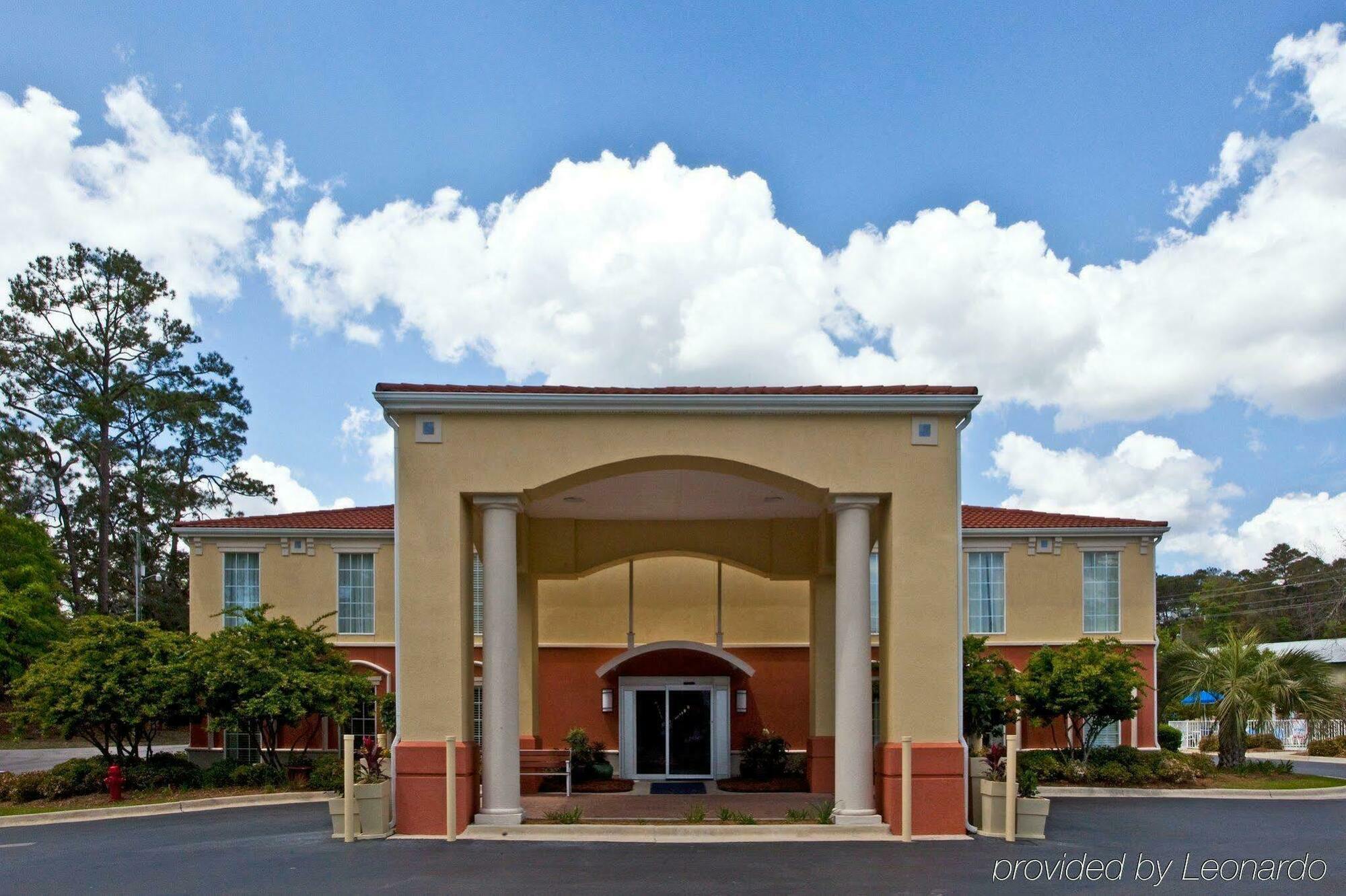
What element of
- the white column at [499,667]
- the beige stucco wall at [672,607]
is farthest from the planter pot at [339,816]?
the beige stucco wall at [672,607]

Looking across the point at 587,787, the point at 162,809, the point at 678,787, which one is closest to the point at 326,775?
the point at 162,809

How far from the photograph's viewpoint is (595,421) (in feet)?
46.1

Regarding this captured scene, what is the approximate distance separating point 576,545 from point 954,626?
8429 millimetres

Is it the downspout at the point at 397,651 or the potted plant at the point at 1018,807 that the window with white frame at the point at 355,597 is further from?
the potted plant at the point at 1018,807

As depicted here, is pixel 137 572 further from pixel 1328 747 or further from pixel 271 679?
pixel 1328 747

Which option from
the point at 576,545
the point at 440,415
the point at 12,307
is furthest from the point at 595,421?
the point at 12,307

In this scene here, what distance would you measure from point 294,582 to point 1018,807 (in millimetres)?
16376

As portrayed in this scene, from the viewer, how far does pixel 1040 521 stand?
24.0 meters

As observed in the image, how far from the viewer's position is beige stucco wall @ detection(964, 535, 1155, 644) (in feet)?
76.9

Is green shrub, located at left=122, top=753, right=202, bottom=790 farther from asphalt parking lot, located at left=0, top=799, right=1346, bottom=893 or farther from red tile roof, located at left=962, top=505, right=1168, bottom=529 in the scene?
red tile roof, located at left=962, top=505, right=1168, bottom=529

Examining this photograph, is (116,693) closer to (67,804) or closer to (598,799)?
(67,804)

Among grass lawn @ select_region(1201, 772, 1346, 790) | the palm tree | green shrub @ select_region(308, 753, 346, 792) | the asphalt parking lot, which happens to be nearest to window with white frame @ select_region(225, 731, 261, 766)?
green shrub @ select_region(308, 753, 346, 792)

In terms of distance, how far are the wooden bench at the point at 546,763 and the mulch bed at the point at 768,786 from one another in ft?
9.92

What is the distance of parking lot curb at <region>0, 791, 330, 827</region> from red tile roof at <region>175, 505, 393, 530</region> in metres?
6.56
